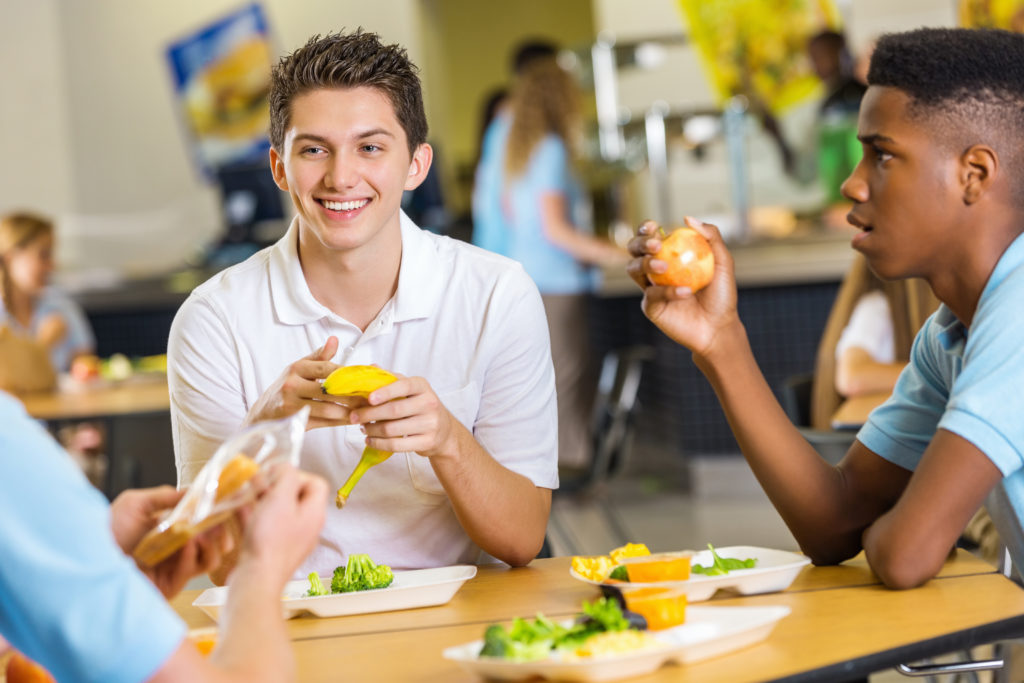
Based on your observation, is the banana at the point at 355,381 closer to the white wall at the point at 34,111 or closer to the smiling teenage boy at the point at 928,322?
the smiling teenage boy at the point at 928,322

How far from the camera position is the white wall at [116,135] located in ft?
27.8

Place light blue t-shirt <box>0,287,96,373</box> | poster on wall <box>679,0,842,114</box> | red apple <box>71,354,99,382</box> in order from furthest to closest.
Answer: poster on wall <box>679,0,842,114</box>
light blue t-shirt <box>0,287,96,373</box>
red apple <box>71,354,99,382</box>

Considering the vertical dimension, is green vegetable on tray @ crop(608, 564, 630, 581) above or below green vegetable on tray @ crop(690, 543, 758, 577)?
above

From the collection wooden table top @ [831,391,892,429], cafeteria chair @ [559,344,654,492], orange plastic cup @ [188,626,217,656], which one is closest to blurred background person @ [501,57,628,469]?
A: cafeteria chair @ [559,344,654,492]

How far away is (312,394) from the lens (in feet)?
4.99

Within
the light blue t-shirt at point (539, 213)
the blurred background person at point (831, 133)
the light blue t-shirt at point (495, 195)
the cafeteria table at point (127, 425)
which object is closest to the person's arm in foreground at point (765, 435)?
the cafeteria table at point (127, 425)

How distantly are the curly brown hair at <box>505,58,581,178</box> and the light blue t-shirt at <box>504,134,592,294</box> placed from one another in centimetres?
4

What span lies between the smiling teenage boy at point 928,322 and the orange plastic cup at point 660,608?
0.30 metres

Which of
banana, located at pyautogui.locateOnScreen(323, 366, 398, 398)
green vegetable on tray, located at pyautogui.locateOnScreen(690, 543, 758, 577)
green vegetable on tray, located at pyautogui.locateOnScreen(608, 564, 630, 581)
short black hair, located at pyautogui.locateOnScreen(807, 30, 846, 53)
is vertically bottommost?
green vegetable on tray, located at pyautogui.locateOnScreen(690, 543, 758, 577)

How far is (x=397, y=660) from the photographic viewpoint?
129 cm

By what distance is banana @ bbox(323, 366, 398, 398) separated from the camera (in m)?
1.44

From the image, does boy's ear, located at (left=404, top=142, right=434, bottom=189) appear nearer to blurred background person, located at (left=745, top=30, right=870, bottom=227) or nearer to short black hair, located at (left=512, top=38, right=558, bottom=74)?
short black hair, located at (left=512, top=38, right=558, bottom=74)

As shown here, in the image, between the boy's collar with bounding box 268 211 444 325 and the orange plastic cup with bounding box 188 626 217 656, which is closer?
the orange plastic cup with bounding box 188 626 217 656

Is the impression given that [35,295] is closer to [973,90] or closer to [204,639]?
[204,639]
